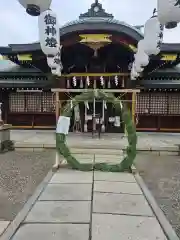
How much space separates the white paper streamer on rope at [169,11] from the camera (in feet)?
16.5

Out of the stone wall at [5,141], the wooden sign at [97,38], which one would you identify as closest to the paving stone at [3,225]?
the stone wall at [5,141]

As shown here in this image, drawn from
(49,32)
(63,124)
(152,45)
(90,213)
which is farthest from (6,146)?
(90,213)

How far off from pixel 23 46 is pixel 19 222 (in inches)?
429

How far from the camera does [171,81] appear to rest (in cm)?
1544

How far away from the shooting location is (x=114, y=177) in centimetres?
664

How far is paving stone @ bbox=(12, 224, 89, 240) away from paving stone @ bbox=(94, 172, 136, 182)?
267 cm

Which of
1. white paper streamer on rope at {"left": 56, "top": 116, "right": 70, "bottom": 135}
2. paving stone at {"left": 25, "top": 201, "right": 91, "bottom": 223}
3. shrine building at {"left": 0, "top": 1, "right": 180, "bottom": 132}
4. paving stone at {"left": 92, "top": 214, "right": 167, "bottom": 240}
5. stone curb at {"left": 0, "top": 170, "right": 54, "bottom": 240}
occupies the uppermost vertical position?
shrine building at {"left": 0, "top": 1, "right": 180, "bottom": 132}

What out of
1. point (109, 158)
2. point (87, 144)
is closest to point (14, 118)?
point (87, 144)

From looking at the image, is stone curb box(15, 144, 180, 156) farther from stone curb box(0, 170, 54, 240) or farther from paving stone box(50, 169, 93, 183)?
stone curb box(0, 170, 54, 240)

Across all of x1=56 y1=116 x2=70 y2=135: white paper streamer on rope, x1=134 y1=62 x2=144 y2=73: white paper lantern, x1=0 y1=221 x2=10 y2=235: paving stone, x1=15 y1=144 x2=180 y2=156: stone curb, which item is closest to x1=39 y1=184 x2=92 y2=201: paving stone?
x1=0 y1=221 x2=10 y2=235: paving stone

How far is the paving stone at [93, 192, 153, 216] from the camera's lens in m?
4.35

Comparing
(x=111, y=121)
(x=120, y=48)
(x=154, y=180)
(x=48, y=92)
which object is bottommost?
(x=154, y=180)

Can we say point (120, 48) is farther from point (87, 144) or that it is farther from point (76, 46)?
point (87, 144)

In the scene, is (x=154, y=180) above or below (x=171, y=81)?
below
